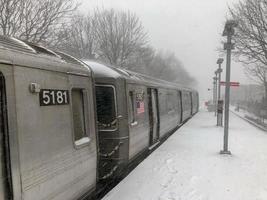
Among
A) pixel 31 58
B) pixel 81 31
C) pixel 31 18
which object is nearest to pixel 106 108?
pixel 31 58

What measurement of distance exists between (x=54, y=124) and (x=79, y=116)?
3.58 ft

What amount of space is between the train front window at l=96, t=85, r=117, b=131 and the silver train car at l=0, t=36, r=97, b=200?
5.86 feet

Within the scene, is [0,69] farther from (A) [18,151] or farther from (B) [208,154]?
(B) [208,154]

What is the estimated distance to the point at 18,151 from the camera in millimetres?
4254

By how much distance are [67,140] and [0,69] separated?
186 cm

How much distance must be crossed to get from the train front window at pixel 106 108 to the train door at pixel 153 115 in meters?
4.14

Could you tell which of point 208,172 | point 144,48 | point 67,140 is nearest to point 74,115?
point 67,140

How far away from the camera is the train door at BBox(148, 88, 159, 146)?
12805 millimetres

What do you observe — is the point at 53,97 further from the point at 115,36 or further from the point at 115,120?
the point at 115,36

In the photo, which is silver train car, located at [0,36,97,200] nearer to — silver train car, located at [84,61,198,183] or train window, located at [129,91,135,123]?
silver train car, located at [84,61,198,183]

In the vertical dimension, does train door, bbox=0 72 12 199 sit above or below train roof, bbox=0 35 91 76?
below

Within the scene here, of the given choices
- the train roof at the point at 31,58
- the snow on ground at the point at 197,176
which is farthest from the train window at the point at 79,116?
the snow on ground at the point at 197,176

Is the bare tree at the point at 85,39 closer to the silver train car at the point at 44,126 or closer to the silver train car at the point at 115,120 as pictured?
the silver train car at the point at 115,120

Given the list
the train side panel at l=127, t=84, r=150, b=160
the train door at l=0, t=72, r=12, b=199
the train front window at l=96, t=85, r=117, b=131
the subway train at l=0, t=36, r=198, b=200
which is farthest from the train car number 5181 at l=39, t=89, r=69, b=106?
the train side panel at l=127, t=84, r=150, b=160
